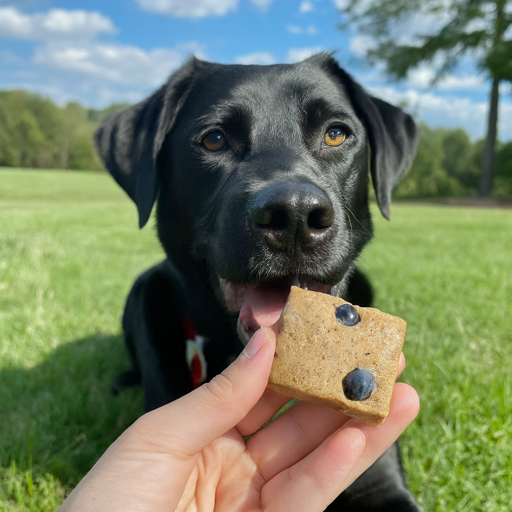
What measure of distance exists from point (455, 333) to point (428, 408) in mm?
1456

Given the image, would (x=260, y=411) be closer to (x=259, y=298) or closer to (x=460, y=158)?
(x=259, y=298)

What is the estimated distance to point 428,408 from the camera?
271cm

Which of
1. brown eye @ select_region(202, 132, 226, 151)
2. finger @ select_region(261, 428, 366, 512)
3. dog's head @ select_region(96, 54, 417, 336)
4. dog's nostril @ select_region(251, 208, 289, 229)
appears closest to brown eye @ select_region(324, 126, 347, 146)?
dog's head @ select_region(96, 54, 417, 336)

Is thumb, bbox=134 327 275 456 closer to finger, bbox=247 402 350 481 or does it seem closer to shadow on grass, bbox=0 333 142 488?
finger, bbox=247 402 350 481

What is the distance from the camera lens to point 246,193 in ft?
6.35

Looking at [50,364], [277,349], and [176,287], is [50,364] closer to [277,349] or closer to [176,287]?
[176,287]

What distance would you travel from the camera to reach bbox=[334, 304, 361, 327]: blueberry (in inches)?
61.2

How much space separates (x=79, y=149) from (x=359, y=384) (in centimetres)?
7363

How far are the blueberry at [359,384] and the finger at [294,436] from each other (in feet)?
1.21

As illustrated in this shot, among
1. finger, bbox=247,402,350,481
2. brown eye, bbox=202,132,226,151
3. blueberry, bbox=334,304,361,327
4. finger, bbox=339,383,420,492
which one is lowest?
finger, bbox=247,402,350,481

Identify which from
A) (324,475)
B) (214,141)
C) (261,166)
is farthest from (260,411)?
(214,141)

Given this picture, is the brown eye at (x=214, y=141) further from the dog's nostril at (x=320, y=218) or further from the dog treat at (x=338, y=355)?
the dog treat at (x=338, y=355)

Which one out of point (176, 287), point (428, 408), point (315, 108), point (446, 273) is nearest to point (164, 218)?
point (176, 287)

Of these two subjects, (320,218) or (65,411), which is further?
(65,411)
